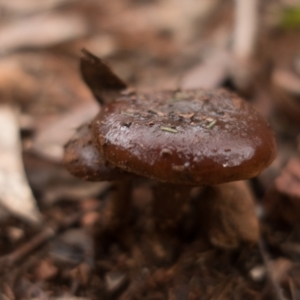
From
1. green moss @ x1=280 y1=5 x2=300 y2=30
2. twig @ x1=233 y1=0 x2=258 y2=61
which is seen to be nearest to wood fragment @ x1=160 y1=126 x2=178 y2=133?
twig @ x1=233 y1=0 x2=258 y2=61

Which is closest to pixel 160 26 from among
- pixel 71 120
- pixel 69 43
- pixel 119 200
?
pixel 69 43

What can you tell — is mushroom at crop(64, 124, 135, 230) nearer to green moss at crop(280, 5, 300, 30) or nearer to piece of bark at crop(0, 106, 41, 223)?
piece of bark at crop(0, 106, 41, 223)

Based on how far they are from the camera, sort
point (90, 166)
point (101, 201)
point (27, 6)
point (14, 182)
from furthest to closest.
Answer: point (27, 6) → point (101, 201) → point (14, 182) → point (90, 166)

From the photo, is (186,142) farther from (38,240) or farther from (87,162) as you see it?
(38,240)

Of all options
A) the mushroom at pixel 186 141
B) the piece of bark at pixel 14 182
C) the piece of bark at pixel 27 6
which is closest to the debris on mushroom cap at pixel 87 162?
the mushroom at pixel 186 141

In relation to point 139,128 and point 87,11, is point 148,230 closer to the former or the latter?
point 139,128

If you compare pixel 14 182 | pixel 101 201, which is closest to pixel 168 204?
pixel 101 201

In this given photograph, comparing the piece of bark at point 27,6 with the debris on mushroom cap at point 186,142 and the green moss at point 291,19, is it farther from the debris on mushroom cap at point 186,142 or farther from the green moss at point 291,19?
the debris on mushroom cap at point 186,142
